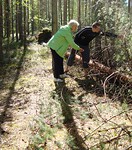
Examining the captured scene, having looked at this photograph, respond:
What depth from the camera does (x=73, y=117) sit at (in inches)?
222

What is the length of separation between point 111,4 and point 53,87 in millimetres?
3243

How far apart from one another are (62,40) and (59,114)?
2.50 metres

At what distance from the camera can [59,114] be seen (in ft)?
18.7

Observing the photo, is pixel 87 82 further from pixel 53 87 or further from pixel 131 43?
pixel 131 43

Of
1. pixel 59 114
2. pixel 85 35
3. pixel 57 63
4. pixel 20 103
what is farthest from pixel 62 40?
pixel 59 114

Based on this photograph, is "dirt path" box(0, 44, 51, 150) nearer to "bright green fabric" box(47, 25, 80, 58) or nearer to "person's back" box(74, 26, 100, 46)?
"bright green fabric" box(47, 25, 80, 58)

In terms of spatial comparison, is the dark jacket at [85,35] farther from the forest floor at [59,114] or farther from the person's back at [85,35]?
the forest floor at [59,114]

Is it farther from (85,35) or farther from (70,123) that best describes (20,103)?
(85,35)

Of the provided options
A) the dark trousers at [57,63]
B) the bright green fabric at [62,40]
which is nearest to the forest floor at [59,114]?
the dark trousers at [57,63]

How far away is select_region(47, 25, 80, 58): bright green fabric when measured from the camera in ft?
23.6

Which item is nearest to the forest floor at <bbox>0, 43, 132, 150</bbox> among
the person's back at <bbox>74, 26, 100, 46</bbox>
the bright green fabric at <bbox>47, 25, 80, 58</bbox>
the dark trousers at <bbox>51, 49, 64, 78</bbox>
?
the dark trousers at <bbox>51, 49, 64, 78</bbox>

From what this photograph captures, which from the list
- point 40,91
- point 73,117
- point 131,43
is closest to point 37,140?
point 73,117

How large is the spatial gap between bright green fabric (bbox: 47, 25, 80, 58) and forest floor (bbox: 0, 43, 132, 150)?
3.10 feet

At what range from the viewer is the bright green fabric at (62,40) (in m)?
7.20
